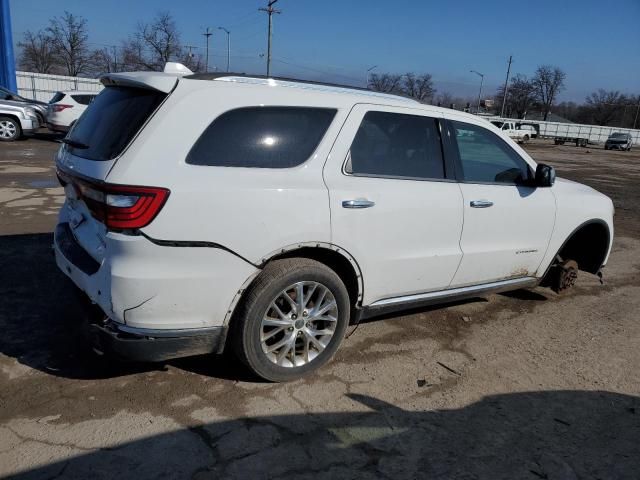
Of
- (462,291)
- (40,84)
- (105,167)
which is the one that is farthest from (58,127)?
(40,84)

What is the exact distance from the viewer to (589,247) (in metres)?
5.43

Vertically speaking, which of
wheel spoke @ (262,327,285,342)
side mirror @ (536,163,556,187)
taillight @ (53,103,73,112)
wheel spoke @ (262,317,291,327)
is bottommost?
wheel spoke @ (262,327,285,342)

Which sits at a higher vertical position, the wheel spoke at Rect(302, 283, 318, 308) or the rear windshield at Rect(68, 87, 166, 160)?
the rear windshield at Rect(68, 87, 166, 160)

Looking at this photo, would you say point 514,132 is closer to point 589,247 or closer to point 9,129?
point 9,129

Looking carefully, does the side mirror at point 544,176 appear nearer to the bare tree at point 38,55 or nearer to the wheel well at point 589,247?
the wheel well at point 589,247

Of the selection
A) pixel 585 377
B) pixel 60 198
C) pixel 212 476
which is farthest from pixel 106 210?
pixel 60 198

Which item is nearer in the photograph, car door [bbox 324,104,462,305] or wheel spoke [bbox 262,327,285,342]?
wheel spoke [bbox 262,327,285,342]

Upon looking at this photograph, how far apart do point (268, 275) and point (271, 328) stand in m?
0.40

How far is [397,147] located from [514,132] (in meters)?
48.9

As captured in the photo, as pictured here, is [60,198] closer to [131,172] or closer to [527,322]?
[131,172]

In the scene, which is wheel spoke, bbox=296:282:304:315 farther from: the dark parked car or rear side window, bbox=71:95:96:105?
the dark parked car

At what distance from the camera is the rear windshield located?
2838 mm

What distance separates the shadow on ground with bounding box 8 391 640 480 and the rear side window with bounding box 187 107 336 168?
149 cm

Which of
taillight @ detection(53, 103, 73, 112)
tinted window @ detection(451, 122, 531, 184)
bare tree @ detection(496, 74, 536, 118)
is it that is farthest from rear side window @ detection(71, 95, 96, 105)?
bare tree @ detection(496, 74, 536, 118)
